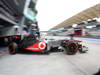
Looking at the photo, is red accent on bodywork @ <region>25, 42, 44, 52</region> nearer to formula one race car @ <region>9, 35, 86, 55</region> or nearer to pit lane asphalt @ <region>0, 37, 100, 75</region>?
formula one race car @ <region>9, 35, 86, 55</region>

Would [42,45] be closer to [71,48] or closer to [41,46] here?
[41,46]

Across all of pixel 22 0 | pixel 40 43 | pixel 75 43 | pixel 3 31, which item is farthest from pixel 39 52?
pixel 22 0

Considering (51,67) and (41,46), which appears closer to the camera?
(51,67)

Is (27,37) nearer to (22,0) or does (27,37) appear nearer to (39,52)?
(39,52)

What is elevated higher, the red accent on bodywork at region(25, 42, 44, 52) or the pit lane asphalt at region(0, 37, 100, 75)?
the red accent on bodywork at region(25, 42, 44, 52)

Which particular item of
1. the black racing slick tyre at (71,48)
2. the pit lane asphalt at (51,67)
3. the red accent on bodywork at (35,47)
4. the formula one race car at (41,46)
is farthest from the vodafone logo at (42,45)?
the pit lane asphalt at (51,67)

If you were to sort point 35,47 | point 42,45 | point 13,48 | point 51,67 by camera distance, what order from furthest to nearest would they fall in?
point 13,48 → point 35,47 → point 42,45 → point 51,67

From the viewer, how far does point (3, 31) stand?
62.7 ft

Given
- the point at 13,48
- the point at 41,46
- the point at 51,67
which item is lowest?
the point at 51,67

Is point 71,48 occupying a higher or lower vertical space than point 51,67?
higher

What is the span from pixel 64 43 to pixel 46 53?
51.6 inches

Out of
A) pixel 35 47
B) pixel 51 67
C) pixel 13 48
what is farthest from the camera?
pixel 13 48

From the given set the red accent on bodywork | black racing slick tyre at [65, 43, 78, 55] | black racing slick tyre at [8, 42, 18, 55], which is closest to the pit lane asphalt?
black racing slick tyre at [65, 43, 78, 55]

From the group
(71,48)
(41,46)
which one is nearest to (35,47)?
(41,46)
